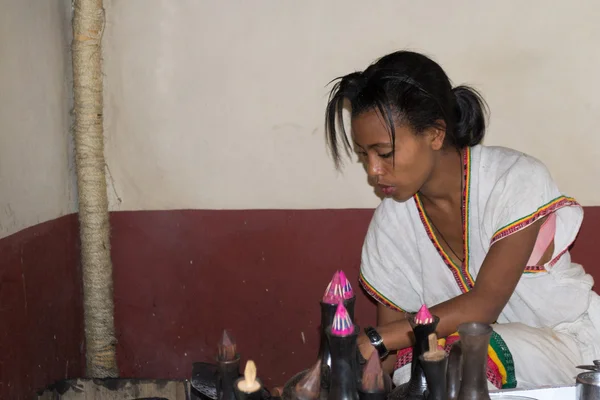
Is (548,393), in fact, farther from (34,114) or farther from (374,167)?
(34,114)

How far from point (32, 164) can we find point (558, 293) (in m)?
1.70

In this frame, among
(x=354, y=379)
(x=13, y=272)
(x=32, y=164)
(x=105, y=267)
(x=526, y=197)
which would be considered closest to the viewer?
(x=354, y=379)

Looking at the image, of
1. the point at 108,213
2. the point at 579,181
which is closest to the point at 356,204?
the point at 579,181

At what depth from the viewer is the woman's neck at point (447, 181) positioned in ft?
6.17

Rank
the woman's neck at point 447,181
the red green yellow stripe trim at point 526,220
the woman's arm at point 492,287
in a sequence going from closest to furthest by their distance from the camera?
the woman's arm at point 492,287 → the red green yellow stripe trim at point 526,220 → the woman's neck at point 447,181

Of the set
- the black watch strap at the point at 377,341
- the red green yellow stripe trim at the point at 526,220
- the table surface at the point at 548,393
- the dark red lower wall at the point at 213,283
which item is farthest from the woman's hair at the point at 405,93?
the dark red lower wall at the point at 213,283

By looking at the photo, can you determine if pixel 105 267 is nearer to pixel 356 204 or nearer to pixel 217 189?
pixel 217 189

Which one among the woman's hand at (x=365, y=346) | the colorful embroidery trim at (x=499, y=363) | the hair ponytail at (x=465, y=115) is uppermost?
the hair ponytail at (x=465, y=115)

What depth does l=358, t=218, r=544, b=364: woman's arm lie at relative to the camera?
5.45ft

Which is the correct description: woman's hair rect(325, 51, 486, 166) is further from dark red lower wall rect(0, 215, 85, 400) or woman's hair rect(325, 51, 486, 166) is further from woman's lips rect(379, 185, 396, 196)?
dark red lower wall rect(0, 215, 85, 400)

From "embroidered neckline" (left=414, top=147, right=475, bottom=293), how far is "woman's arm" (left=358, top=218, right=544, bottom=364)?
0.16 metres

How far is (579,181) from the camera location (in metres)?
2.39

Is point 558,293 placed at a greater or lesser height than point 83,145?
lesser

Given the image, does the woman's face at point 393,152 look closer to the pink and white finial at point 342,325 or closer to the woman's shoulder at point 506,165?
the woman's shoulder at point 506,165
